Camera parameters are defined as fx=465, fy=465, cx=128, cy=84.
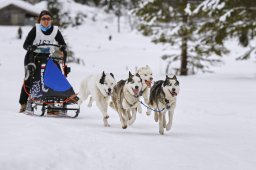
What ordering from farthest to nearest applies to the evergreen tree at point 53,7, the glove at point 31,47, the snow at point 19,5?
the snow at point 19,5 < the evergreen tree at point 53,7 < the glove at point 31,47

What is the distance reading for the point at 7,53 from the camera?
1410 inches

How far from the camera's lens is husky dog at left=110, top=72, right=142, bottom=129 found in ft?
26.2

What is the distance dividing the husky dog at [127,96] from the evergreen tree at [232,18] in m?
12.1

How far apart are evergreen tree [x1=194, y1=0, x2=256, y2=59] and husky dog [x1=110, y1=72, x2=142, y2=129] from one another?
39.8 ft

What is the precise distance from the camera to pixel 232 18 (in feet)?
66.7

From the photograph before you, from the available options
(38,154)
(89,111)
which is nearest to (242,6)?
(89,111)

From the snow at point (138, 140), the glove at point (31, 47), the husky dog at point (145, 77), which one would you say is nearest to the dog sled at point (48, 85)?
the glove at point (31, 47)

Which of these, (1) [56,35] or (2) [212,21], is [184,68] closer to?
(2) [212,21]

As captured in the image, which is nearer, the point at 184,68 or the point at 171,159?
the point at 171,159

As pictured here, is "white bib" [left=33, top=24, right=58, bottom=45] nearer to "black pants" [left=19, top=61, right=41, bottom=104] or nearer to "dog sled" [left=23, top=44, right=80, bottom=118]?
"dog sled" [left=23, top=44, right=80, bottom=118]

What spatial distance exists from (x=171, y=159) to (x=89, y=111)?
5.47 meters

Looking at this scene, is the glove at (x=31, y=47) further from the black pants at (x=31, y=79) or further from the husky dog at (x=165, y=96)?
the husky dog at (x=165, y=96)

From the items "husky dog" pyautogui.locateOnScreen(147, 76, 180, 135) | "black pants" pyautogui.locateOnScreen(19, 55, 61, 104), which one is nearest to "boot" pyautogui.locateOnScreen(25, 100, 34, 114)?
"black pants" pyautogui.locateOnScreen(19, 55, 61, 104)

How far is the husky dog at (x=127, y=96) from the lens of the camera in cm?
799
